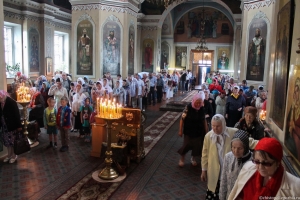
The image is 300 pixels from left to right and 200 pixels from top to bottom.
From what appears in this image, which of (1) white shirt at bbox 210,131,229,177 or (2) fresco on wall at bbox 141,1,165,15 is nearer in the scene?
(1) white shirt at bbox 210,131,229,177

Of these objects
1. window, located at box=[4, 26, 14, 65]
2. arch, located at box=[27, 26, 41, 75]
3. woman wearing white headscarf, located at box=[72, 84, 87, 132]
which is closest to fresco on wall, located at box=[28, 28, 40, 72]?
arch, located at box=[27, 26, 41, 75]

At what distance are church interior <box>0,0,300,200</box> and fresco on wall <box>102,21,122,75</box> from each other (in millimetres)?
47

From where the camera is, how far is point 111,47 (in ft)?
43.6

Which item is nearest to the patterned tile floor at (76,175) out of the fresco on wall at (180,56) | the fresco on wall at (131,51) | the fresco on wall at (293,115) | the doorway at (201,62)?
the fresco on wall at (293,115)

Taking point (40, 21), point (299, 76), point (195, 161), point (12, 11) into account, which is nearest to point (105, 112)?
point (195, 161)

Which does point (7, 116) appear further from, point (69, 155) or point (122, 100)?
point (122, 100)

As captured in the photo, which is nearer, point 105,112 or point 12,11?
point 105,112

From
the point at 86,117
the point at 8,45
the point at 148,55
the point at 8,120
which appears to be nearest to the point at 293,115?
the point at 8,120

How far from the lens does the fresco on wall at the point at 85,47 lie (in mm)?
13078

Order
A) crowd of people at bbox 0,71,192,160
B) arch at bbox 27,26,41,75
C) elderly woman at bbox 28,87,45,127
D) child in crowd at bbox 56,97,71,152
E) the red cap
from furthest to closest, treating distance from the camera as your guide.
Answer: arch at bbox 27,26,41,75 < elderly woman at bbox 28,87,45,127 < child in crowd at bbox 56,97,71,152 < crowd of people at bbox 0,71,192,160 < the red cap

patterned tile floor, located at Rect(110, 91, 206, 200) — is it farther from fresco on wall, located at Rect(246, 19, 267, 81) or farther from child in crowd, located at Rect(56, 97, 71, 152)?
fresco on wall, located at Rect(246, 19, 267, 81)

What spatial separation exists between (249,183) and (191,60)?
24.0 meters

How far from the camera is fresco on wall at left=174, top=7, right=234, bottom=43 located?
24791mm

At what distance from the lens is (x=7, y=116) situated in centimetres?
544
